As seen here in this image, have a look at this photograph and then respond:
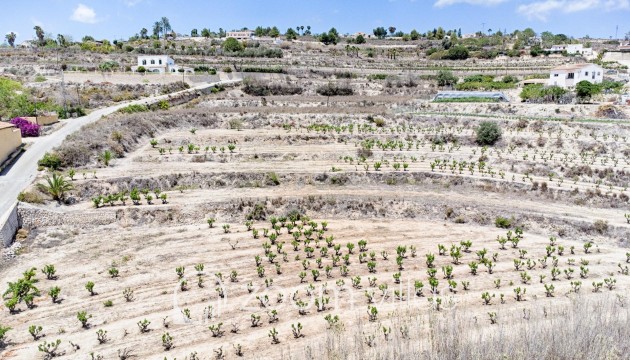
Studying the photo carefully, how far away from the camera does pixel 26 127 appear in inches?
1300

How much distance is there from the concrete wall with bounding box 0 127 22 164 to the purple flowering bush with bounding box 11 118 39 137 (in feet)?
11.8

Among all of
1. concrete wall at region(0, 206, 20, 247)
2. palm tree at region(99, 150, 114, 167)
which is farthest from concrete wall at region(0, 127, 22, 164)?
concrete wall at region(0, 206, 20, 247)

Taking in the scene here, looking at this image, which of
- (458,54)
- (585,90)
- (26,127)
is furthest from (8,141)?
(458,54)

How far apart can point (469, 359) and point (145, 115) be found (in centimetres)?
3691

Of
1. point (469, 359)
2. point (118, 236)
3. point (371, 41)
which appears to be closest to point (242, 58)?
point (371, 41)

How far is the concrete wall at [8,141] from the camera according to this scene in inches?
1051

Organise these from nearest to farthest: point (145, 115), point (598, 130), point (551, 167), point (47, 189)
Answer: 1. point (47, 189)
2. point (551, 167)
3. point (598, 130)
4. point (145, 115)

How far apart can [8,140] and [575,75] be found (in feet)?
190

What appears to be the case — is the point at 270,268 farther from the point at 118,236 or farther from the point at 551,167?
the point at 551,167

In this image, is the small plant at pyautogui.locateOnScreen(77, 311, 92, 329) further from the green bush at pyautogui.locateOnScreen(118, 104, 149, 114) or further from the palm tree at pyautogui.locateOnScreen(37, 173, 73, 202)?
the green bush at pyautogui.locateOnScreen(118, 104, 149, 114)

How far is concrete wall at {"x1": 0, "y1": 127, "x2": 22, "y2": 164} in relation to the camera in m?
26.7

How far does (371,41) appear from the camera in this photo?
13438 centimetres

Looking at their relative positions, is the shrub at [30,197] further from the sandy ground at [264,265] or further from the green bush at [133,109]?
the green bush at [133,109]

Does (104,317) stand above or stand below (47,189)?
below
